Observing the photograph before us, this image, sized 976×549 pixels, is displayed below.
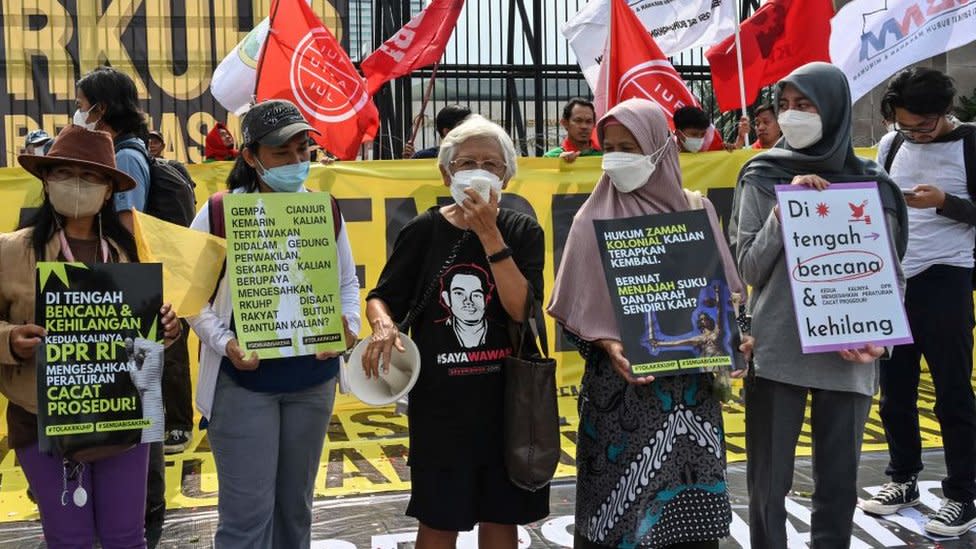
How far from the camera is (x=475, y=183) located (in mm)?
2891

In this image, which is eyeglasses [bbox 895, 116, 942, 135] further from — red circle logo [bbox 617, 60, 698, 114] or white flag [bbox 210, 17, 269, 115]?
white flag [bbox 210, 17, 269, 115]

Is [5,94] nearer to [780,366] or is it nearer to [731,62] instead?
[731,62]

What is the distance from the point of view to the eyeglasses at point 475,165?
9.64ft

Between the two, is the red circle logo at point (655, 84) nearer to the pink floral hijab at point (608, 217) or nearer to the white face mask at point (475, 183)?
the pink floral hijab at point (608, 217)

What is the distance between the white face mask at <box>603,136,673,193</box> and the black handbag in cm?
60

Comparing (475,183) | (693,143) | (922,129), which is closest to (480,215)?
(475,183)

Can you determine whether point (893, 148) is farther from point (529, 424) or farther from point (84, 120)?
point (84, 120)

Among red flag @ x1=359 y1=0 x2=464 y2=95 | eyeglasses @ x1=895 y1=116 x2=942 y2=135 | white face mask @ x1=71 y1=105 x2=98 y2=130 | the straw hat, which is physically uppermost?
red flag @ x1=359 y1=0 x2=464 y2=95

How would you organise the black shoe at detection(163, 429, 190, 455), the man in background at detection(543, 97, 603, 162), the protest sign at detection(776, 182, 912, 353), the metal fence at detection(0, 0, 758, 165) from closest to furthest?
the protest sign at detection(776, 182, 912, 353) → the black shoe at detection(163, 429, 190, 455) → the man in background at detection(543, 97, 603, 162) → the metal fence at detection(0, 0, 758, 165)

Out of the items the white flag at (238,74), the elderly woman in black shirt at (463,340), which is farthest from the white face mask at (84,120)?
the white flag at (238,74)

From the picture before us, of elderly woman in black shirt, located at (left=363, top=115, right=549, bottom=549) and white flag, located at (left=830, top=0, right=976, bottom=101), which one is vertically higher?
white flag, located at (left=830, top=0, right=976, bottom=101)

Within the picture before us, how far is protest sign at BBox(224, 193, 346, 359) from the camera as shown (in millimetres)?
2910

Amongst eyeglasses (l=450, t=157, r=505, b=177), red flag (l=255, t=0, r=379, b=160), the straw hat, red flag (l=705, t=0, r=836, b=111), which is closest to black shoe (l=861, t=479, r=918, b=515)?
eyeglasses (l=450, t=157, r=505, b=177)

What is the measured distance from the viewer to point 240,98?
7.26m
